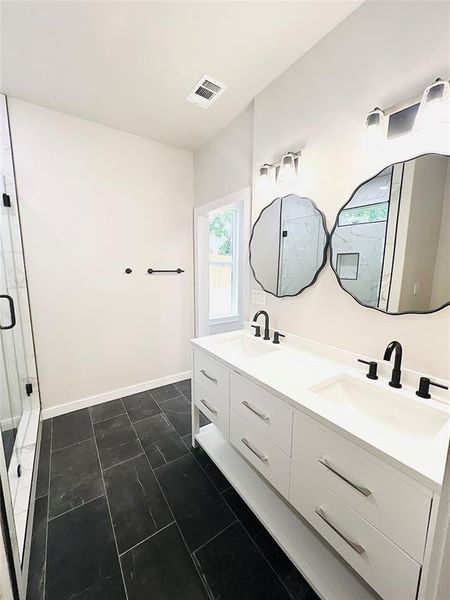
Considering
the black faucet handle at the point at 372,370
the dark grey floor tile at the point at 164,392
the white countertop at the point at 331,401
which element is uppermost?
the black faucet handle at the point at 372,370

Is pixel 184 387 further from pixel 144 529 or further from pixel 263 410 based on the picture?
pixel 263 410

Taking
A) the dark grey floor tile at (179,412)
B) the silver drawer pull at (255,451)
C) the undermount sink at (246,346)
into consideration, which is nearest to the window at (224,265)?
the dark grey floor tile at (179,412)

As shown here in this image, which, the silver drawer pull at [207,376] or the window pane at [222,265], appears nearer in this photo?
the silver drawer pull at [207,376]

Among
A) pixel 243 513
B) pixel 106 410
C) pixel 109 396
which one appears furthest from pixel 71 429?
pixel 243 513

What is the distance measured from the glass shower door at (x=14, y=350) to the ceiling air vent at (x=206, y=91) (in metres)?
1.41

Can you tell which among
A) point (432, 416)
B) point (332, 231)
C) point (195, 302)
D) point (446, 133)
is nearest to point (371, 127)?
point (446, 133)

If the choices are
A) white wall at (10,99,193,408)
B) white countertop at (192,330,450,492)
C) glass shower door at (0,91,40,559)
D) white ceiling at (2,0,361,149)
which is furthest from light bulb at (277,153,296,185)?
glass shower door at (0,91,40,559)

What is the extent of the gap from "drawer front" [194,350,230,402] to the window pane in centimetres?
198

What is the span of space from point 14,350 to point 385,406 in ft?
7.94

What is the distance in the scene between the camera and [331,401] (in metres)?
1.14

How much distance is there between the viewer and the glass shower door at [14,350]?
1491mm

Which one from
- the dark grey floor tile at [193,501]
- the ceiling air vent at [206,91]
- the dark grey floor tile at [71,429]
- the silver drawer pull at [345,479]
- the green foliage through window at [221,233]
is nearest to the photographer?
the silver drawer pull at [345,479]

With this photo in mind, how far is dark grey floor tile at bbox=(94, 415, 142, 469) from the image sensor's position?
1720mm

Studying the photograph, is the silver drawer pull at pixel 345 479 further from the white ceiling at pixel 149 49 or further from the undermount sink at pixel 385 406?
the white ceiling at pixel 149 49
